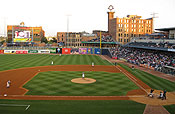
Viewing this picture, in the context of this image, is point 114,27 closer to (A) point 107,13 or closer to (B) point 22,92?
(A) point 107,13

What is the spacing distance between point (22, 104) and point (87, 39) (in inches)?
3047

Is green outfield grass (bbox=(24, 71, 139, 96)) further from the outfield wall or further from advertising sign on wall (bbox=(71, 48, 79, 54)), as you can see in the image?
advertising sign on wall (bbox=(71, 48, 79, 54))

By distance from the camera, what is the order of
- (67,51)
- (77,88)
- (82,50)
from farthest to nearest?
(82,50)
(67,51)
(77,88)

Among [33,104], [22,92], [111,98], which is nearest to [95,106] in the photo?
[111,98]

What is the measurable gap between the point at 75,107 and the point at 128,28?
77156 mm

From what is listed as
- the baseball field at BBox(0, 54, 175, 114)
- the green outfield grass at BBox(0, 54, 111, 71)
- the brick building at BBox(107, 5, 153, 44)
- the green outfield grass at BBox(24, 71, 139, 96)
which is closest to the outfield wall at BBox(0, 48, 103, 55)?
the brick building at BBox(107, 5, 153, 44)

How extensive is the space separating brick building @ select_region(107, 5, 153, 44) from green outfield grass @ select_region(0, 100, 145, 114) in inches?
2804

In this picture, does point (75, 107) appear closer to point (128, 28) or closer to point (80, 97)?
point (80, 97)

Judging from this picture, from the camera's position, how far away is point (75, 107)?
1558 centimetres

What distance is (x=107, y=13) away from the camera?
93.5 metres

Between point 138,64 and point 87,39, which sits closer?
point 138,64

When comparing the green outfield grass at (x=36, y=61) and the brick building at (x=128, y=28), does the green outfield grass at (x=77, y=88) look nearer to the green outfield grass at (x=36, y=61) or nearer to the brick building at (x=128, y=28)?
the green outfield grass at (x=36, y=61)

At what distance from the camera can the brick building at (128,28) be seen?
279 ft

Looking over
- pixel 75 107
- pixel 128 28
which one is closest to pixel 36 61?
pixel 75 107
